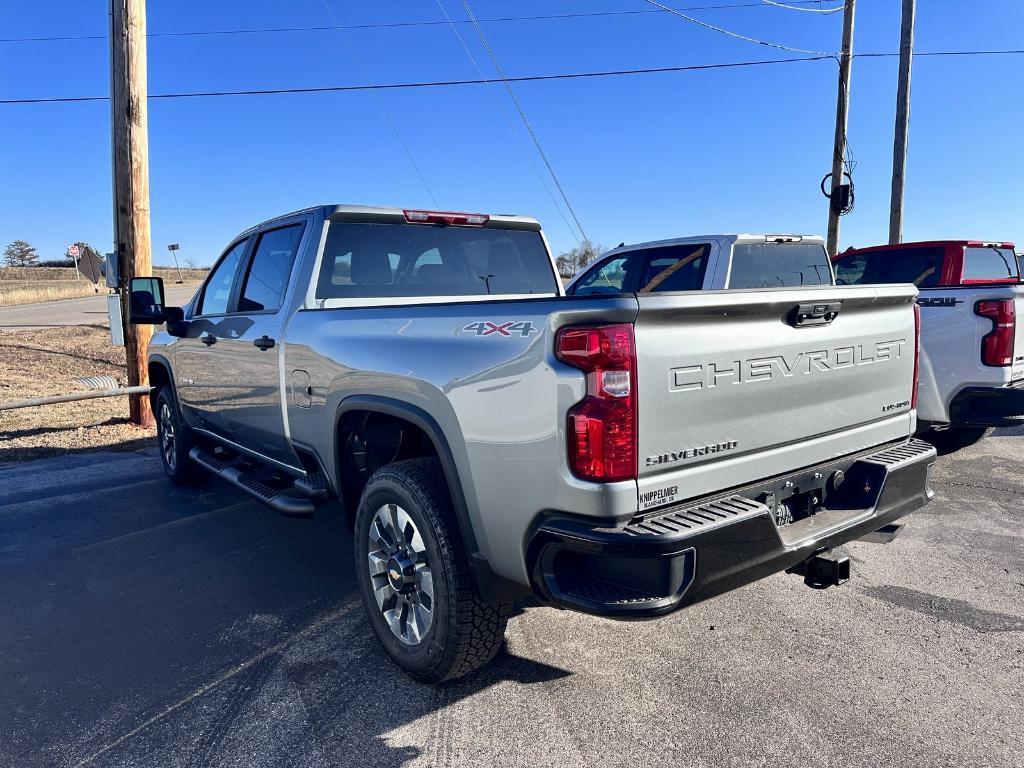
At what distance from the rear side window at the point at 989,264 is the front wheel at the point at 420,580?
7238mm

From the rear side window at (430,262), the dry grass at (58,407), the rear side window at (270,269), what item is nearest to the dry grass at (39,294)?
the dry grass at (58,407)

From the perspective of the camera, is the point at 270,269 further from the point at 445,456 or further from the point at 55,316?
the point at 55,316

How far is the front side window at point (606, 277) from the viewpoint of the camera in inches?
301

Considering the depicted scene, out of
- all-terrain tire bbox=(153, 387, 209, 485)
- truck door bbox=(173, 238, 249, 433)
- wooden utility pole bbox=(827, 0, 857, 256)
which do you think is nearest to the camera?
truck door bbox=(173, 238, 249, 433)

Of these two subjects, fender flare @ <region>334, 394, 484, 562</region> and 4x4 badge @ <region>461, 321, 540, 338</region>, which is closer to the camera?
4x4 badge @ <region>461, 321, 540, 338</region>

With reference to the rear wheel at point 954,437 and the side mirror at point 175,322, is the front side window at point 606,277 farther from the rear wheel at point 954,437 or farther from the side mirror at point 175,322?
the side mirror at point 175,322

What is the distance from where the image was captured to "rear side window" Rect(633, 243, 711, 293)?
6974 mm

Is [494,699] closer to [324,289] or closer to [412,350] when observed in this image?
[412,350]

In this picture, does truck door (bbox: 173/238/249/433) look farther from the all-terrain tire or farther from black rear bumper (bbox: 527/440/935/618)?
black rear bumper (bbox: 527/440/935/618)

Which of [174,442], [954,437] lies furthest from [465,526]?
[954,437]

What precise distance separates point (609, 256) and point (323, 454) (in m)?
4.61

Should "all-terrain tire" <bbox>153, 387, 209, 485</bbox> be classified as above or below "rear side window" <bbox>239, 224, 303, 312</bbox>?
below

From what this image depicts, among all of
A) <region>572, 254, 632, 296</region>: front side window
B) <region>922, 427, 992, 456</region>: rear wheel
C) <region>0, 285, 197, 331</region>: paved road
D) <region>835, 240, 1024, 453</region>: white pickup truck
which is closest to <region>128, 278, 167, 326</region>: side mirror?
<region>572, 254, 632, 296</region>: front side window

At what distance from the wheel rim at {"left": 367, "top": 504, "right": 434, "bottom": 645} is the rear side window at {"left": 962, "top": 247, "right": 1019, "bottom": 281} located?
23.8ft
